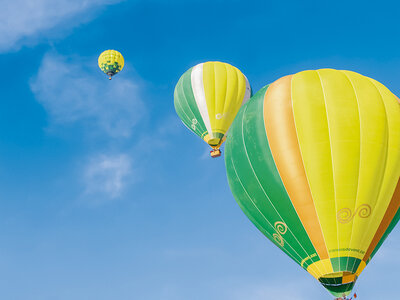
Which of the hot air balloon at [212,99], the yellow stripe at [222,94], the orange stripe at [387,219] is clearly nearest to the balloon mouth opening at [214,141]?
the hot air balloon at [212,99]

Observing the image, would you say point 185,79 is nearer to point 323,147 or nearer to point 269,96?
point 269,96

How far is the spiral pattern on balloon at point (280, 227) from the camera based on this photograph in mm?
20500

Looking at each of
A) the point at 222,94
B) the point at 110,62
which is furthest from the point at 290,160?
the point at 110,62

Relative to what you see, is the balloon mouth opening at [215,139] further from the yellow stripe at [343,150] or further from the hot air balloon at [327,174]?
the yellow stripe at [343,150]

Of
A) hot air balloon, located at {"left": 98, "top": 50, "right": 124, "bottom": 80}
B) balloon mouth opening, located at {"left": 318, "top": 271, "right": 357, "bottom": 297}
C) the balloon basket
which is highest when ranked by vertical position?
hot air balloon, located at {"left": 98, "top": 50, "right": 124, "bottom": 80}

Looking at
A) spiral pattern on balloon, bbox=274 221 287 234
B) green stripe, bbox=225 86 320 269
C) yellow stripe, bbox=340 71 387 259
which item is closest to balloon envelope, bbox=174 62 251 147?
green stripe, bbox=225 86 320 269

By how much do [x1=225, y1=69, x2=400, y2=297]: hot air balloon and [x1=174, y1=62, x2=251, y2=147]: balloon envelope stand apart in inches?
604

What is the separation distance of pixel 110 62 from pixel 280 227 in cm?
3064

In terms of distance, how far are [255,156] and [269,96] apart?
2.52 m

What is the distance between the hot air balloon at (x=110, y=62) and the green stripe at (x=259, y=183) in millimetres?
26822

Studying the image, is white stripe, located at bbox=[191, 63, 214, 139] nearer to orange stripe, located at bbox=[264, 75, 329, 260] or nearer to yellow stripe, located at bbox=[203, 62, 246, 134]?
yellow stripe, located at bbox=[203, 62, 246, 134]

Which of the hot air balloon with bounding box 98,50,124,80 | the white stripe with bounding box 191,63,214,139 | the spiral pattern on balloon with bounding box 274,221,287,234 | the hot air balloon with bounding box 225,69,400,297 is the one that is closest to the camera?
the hot air balloon with bounding box 225,69,400,297

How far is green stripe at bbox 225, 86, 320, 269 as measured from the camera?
2028 cm

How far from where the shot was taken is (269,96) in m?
22.1
